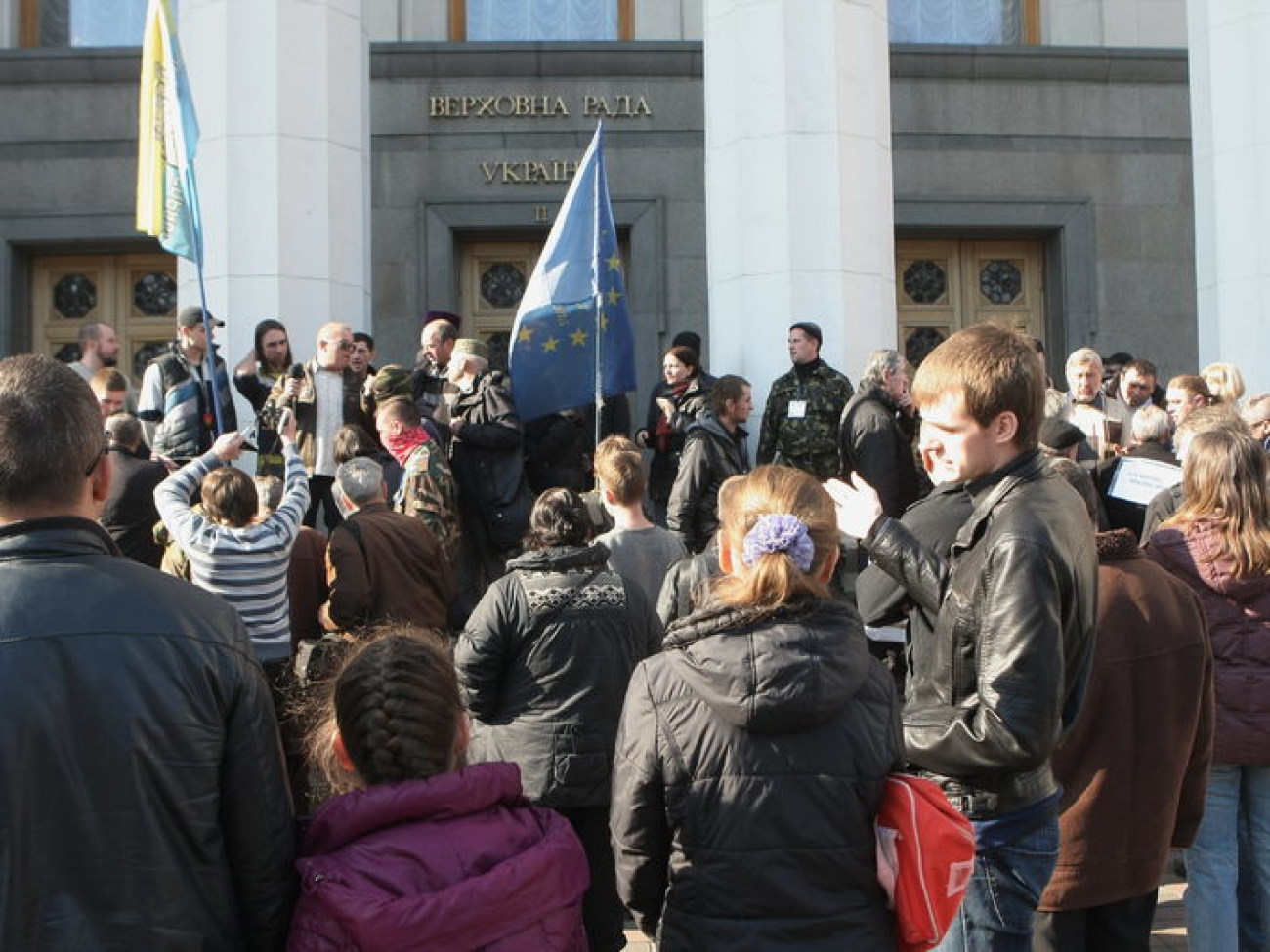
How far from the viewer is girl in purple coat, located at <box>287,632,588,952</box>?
244cm

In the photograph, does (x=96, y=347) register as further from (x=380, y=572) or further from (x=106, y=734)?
(x=106, y=734)

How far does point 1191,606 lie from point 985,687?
59.2 inches

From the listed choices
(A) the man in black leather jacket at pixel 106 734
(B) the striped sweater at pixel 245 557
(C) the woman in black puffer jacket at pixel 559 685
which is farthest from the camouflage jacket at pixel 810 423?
(A) the man in black leather jacket at pixel 106 734

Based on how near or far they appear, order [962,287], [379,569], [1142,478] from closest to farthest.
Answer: [379,569] → [1142,478] → [962,287]

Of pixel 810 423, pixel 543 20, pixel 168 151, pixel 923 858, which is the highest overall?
pixel 543 20

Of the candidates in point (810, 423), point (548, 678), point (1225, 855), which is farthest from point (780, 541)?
point (810, 423)

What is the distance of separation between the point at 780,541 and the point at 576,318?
18.5 feet

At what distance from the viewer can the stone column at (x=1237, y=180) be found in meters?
10.7

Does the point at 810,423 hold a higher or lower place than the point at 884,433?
higher

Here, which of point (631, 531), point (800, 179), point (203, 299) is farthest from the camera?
point (800, 179)

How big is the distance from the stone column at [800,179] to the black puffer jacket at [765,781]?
6630mm

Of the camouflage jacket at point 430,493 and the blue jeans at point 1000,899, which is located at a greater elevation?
the camouflage jacket at point 430,493

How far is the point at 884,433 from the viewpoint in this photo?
7.96 meters

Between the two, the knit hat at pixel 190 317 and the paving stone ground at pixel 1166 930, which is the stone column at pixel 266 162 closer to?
the knit hat at pixel 190 317
